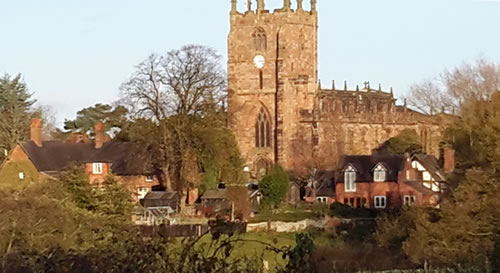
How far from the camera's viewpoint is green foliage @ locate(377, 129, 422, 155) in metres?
61.6

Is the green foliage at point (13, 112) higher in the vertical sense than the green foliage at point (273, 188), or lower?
higher

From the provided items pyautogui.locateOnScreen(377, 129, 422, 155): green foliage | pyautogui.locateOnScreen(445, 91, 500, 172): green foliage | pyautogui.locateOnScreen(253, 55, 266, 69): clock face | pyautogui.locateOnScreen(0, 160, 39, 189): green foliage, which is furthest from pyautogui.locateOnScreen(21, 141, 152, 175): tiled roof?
pyautogui.locateOnScreen(377, 129, 422, 155): green foliage

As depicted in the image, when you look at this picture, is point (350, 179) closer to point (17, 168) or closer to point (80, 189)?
point (17, 168)

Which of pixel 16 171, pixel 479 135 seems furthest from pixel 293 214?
pixel 16 171

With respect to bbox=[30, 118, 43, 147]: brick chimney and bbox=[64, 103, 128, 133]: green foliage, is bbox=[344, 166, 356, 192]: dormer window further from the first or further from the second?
bbox=[64, 103, 128, 133]: green foliage

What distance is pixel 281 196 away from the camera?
168ft

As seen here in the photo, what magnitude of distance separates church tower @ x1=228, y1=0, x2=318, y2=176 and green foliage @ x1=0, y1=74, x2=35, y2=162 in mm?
12966

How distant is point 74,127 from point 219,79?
1184 inches

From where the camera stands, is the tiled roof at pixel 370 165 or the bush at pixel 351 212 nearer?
the bush at pixel 351 212

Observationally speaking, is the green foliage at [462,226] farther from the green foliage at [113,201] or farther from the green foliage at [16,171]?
the green foliage at [16,171]

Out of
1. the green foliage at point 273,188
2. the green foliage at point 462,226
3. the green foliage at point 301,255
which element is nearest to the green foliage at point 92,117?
the green foliage at point 273,188

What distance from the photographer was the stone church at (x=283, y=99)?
63.3m

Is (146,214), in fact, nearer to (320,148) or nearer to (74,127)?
(320,148)

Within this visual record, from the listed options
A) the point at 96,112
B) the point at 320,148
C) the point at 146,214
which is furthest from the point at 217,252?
the point at 96,112
